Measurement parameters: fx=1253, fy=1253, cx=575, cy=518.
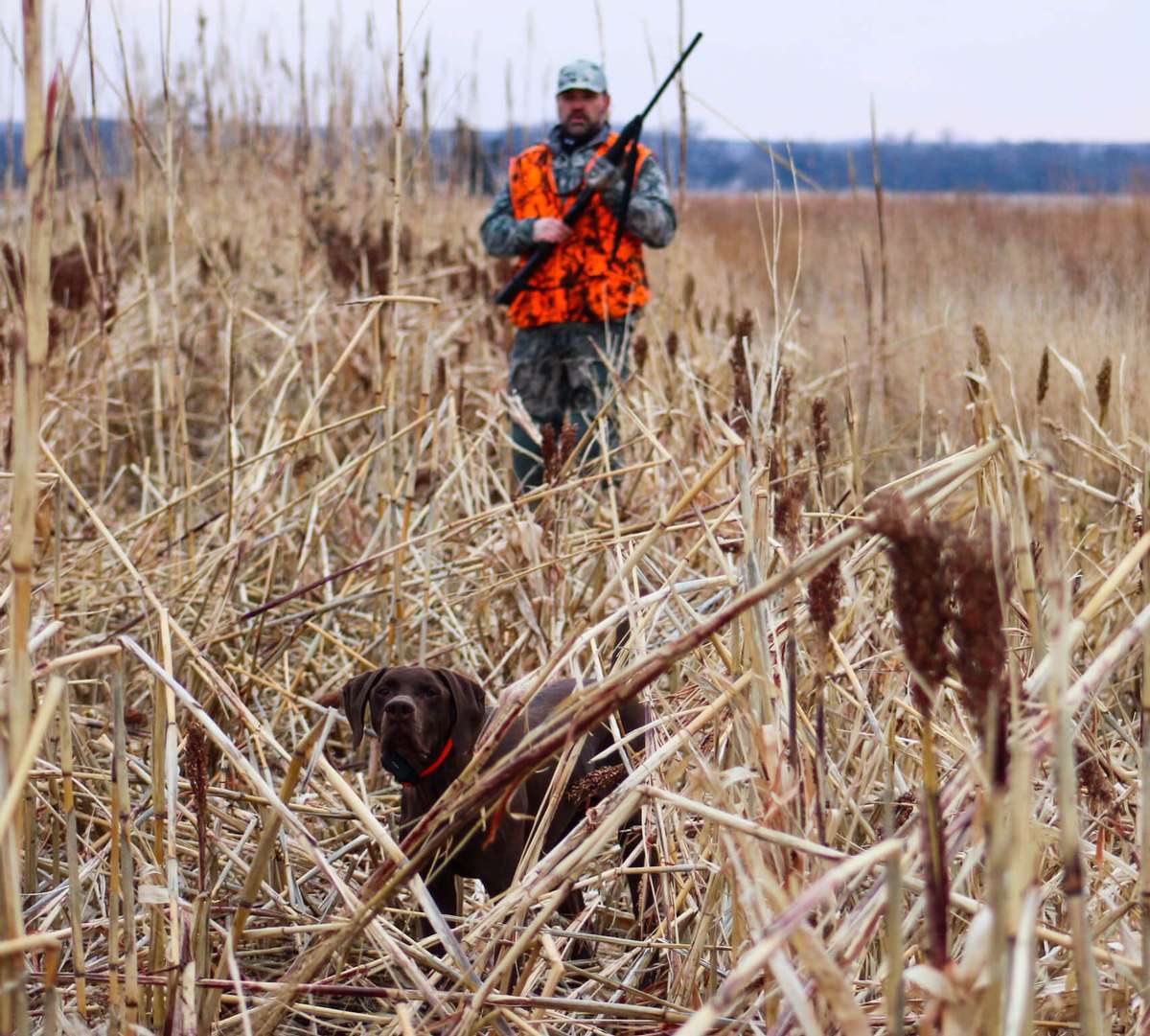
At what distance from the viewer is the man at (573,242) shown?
15.7 ft

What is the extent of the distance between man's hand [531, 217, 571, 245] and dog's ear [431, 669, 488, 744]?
8.82 ft

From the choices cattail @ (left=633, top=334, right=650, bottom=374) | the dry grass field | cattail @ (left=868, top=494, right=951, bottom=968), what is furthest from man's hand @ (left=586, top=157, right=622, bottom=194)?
cattail @ (left=868, top=494, right=951, bottom=968)

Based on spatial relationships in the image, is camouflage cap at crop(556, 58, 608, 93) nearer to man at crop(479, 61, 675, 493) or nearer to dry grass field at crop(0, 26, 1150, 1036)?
man at crop(479, 61, 675, 493)

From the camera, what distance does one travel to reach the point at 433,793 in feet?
8.13

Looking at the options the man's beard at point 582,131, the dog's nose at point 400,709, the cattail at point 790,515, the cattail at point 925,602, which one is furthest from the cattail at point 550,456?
the man's beard at point 582,131

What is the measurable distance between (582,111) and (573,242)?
0.49 meters

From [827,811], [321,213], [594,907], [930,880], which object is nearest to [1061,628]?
[930,880]

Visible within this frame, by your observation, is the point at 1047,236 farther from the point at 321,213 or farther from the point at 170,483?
the point at 170,483

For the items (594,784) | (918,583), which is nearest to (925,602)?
(918,583)

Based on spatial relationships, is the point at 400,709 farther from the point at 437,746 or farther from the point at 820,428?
the point at 820,428

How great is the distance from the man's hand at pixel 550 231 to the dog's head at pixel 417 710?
268 cm

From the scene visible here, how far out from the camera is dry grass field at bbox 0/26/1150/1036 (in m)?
1.00

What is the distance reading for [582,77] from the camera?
474 cm

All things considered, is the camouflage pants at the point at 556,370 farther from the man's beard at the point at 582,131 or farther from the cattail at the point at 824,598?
the cattail at the point at 824,598
